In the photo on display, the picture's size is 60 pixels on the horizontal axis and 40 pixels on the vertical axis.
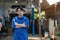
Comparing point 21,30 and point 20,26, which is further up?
point 20,26

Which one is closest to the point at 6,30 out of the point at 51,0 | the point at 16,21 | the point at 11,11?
the point at 11,11

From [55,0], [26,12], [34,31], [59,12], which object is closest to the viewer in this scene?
[55,0]

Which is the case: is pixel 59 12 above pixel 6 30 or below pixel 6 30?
above

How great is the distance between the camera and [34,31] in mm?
12398

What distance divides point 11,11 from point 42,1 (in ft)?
6.31

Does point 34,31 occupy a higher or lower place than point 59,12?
lower

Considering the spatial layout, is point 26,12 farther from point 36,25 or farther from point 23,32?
point 23,32

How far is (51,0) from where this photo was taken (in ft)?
33.5

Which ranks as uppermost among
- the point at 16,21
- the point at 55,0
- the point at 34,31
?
the point at 55,0

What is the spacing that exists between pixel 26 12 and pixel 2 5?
484 centimetres

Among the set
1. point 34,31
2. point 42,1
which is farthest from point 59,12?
point 34,31

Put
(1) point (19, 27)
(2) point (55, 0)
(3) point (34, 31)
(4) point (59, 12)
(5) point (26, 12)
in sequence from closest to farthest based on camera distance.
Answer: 1. (1) point (19, 27)
2. (2) point (55, 0)
3. (4) point (59, 12)
4. (5) point (26, 12)
5. (3) point (34, 31)

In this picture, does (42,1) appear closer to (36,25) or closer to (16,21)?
(36,25)

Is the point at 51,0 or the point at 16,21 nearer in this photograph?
the point at 16,21
